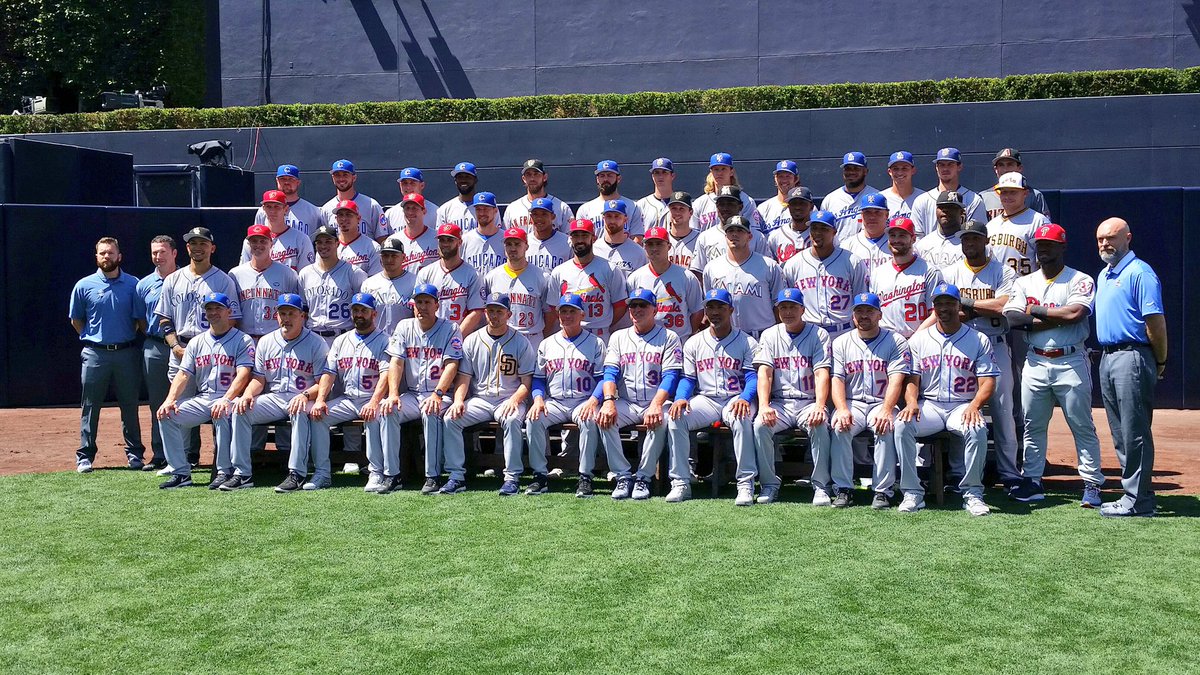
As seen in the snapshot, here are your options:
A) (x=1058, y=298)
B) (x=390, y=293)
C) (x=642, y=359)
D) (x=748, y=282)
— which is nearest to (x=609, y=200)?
(x=748, y=282)

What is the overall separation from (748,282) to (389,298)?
2656 millimetres

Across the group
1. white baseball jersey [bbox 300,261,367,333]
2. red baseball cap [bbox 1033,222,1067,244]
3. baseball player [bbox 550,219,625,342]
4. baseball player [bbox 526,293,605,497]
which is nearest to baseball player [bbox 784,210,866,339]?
red baseball cap [bbox 1033,222,1067,244]

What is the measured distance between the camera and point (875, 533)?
664 centimetres

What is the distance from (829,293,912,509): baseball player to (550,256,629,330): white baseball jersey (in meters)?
1.76

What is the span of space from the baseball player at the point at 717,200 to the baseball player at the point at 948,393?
1.70 metres

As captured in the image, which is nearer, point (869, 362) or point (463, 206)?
point (869, 362)

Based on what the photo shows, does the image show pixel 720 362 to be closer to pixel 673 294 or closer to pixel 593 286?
pixel 673 294

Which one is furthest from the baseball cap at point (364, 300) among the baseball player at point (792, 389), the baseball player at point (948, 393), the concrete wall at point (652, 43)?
the concrete wall at point (652, 43)

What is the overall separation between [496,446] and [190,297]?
259cm

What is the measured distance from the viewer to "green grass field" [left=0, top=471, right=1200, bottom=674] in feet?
15.7

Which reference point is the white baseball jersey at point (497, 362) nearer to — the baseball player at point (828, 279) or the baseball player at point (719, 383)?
the baseball player at point (719, 383)

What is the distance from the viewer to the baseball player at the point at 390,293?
8.83 m

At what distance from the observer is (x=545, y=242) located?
9.19m

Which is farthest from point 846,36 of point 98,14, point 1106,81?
point 98,14
